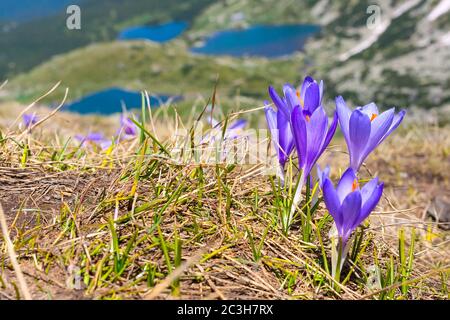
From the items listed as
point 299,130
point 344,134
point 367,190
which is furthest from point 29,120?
point 367,190

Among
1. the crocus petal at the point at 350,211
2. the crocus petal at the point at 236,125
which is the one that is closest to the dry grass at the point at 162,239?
the crocus petal at the point at 350,211

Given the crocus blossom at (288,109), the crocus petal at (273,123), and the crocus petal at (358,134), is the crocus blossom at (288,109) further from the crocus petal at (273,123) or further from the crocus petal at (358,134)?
the crocus petal at (358,134)

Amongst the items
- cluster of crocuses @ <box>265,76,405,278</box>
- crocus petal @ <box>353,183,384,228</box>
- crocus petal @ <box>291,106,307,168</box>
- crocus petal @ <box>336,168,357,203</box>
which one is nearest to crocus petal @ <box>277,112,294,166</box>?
cluster of crocuses @ <box>265,76,405,278</box>

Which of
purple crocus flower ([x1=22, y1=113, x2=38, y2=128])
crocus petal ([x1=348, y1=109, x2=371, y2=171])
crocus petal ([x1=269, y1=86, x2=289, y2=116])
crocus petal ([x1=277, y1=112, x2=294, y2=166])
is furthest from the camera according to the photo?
purple crocus flower ([x1=22, y1=113, x2=38, y2=128])

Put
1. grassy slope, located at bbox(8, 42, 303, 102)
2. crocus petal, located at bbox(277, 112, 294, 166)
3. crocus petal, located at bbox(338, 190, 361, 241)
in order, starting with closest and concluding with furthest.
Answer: crocus petal, located at bbox(338, 190, 361, 241), crocus petal, located at bbox(277, 112, 294, 166), grassy slope, located at bbox(8, 42, 303, 102)

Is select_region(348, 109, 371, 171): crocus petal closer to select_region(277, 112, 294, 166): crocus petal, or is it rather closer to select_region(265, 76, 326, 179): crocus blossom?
select_region(265, 76, 326, 179): crocus blossom
